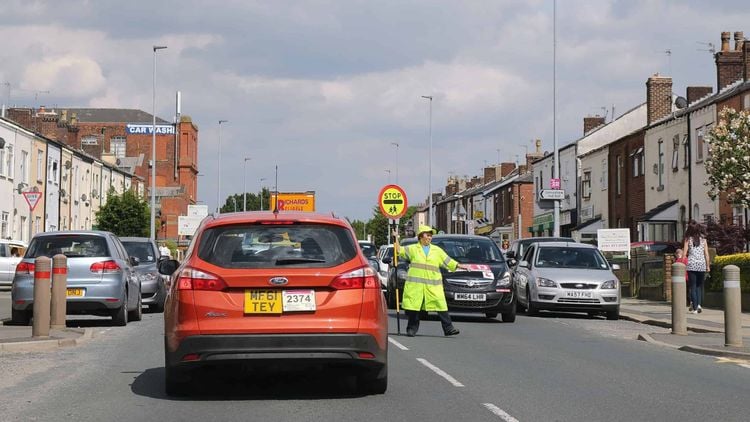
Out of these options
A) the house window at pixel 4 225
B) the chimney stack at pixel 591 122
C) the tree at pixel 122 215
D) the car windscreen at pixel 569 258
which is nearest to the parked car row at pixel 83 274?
the car windscreen at pixel 569 258

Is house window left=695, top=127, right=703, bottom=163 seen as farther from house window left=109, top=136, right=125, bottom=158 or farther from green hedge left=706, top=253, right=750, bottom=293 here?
house window left=109, top=136, right=125, bottom=158

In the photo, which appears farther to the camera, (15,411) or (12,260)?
(12,260)

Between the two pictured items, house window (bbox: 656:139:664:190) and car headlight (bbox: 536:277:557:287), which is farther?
house window (bbox: 656:139:664:190)

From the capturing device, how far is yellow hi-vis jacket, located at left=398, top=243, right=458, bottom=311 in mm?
15812

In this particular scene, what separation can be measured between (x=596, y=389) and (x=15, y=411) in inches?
212

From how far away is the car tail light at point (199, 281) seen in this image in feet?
29.1

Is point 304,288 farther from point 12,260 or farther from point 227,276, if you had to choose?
point 12,260

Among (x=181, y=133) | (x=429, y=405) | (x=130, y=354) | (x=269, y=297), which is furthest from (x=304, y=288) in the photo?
(x=181, y=133)

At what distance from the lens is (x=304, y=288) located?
895 centimetres

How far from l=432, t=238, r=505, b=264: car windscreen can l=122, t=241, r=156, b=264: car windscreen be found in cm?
685

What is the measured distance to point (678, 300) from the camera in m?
17.8

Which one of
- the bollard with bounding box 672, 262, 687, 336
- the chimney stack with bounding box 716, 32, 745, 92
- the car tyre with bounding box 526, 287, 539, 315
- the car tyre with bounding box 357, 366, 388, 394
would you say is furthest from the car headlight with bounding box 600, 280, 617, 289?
the chimney stack with bounding box 716, 32, 745, 92

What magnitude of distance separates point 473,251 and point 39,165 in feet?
119

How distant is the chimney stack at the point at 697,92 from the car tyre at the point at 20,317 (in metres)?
32.6
